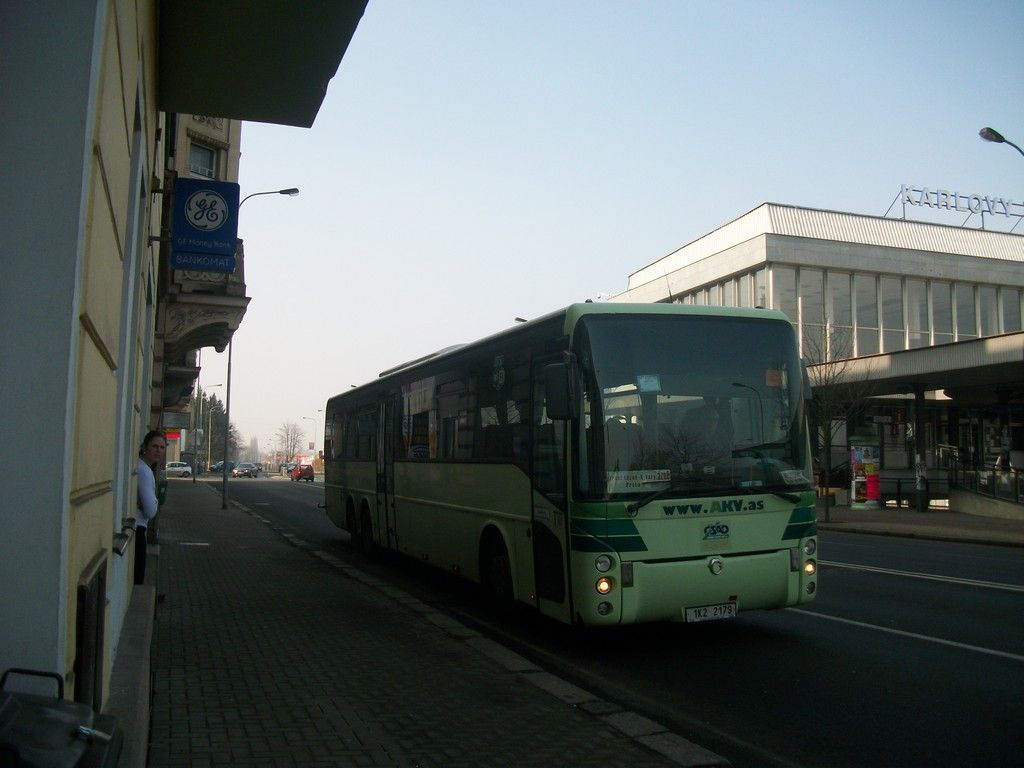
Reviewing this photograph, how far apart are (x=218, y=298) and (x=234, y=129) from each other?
6.40 metres

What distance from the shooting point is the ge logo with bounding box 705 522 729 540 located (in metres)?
8.31

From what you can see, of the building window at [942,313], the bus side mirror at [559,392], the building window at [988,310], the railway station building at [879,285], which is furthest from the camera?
the building window at [988,310]

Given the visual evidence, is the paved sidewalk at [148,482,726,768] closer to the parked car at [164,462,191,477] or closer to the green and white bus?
the green and white bus

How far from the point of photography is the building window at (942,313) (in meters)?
49.4

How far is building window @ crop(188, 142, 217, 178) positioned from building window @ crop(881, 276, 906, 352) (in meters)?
33.9

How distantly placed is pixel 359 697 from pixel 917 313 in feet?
158

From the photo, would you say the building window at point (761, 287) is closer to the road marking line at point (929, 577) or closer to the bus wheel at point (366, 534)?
the road marking line at point (929, 577)

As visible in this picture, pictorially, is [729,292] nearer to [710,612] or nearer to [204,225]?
[204,225]

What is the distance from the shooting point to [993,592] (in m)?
12.1

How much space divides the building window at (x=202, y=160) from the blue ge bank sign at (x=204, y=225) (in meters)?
16.8

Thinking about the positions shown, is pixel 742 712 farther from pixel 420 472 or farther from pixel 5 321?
pixel 420 472

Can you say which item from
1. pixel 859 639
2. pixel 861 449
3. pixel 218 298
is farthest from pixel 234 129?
pixel 859 639

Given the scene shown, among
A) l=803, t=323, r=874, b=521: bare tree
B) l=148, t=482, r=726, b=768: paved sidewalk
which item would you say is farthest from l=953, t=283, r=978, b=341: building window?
l=148, t=482, r=726, b=768: paved sidewalk

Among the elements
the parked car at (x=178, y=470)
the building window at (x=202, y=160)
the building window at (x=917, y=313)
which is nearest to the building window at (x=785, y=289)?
the building window at (x=917, y=313)
